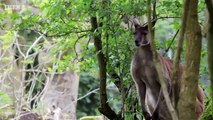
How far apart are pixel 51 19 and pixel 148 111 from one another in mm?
1632

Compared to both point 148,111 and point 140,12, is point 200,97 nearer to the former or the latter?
point 148,111

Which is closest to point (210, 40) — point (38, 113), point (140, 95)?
point (140, 95)

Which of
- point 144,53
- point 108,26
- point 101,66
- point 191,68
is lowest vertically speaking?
point 101,66

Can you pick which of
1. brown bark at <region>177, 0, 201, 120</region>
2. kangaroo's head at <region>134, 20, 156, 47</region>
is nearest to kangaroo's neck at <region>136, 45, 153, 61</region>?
kangaroo's head at <region>134, 20, 156, 47</region>

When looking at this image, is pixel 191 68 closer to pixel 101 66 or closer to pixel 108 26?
pixel 108 26

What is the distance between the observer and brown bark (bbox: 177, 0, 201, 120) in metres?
2.79

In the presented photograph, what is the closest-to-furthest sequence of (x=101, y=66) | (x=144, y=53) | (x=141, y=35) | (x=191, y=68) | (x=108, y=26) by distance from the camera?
(x=191, y=68), (x=141, y=35), (x=144, y=53), (x=108, y=26), (x=101, y=66)

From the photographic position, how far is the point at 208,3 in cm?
267

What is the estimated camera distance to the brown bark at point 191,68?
9.16 feet

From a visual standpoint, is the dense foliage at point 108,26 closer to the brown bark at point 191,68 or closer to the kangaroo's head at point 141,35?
the kangaroo's head at point 141,35

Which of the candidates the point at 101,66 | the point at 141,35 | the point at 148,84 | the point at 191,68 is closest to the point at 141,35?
the point at 141,35

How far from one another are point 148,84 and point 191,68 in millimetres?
2122

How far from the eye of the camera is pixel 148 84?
4.91 m

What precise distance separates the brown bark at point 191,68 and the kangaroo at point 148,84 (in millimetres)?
1746
